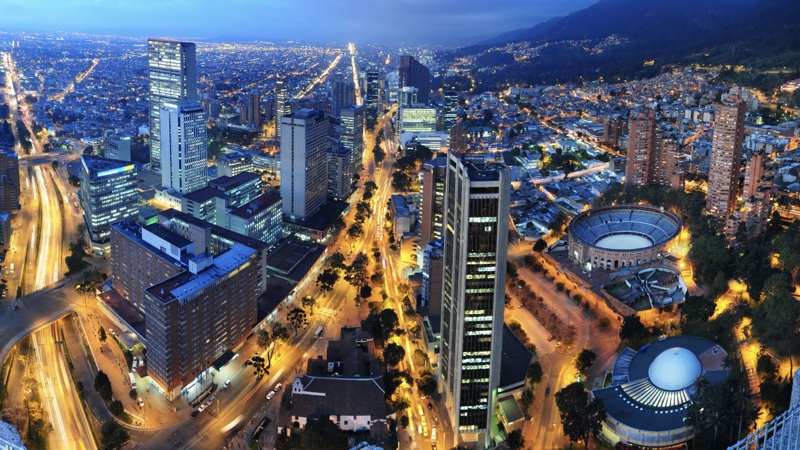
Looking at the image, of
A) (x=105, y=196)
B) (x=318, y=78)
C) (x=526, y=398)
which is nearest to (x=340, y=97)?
(x=318, y=78)

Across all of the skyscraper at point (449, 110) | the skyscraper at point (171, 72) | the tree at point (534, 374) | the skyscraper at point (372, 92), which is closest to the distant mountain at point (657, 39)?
the skyscraper at point (372, 92)

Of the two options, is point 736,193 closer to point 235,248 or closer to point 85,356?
point 235,248

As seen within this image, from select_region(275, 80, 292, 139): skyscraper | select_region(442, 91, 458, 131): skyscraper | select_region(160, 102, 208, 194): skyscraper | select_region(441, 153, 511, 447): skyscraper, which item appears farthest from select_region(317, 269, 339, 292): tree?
select_region(442, 91, 458, 131): skyscraper

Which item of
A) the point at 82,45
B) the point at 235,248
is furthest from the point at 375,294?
the point at 82,45

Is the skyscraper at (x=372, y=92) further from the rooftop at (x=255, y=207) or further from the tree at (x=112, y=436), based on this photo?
the tree at (x=112, y=436)

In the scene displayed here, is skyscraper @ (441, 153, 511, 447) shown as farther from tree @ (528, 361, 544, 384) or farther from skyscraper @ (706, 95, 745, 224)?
skyscraper @ (706, 95, 745, 224)

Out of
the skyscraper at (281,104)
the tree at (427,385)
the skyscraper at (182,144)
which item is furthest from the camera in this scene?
the skyscraper at (281,104)
